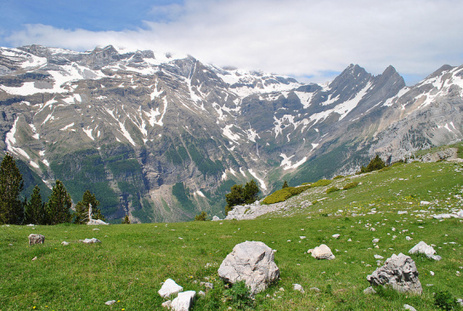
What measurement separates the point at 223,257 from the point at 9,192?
47.6 meters

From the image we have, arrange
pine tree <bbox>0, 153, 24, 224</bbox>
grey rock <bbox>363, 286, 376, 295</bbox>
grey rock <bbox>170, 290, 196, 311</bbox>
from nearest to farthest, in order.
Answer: grey rock <bbox>170, 290, 196, 311</bbox>
grey rock <bbox>363, 286, 376, 295</bbox>
pine tree <bbox>0, 153, 24, 224</bbox>

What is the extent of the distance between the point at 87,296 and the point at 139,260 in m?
4.11

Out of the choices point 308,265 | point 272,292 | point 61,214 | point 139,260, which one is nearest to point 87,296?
point 139,260

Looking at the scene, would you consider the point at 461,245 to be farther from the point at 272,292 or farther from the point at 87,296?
the point at 87,296

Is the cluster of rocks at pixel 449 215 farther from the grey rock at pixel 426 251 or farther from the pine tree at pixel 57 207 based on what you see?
the pine tree at pixel 57 207

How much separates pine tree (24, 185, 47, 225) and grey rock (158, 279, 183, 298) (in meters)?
49.5

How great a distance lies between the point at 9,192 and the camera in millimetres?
44250

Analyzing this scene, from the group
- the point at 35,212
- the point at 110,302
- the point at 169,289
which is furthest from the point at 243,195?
the point at 110,302

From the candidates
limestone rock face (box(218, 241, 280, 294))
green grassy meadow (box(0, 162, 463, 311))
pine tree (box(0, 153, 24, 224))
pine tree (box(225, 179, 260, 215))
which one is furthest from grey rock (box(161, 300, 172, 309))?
pine tree (box(225, 179, 260, 215))

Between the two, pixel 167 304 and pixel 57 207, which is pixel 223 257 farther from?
pixel 57 207

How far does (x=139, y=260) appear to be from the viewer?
46.5 feet

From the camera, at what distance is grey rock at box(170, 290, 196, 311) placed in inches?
364

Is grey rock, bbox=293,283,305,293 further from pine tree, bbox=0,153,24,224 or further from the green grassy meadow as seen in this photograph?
pine tree, bbox=0,153,24,224

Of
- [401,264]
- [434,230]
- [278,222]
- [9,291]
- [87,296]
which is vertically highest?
[9,291]
